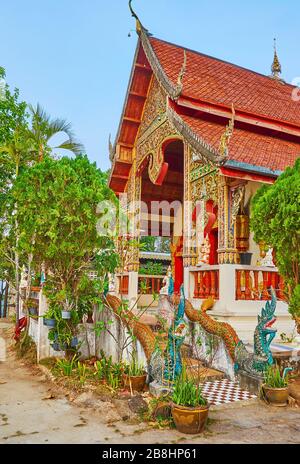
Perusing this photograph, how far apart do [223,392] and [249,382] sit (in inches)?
16.3

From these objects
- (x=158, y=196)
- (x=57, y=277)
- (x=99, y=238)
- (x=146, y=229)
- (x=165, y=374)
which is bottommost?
(x=165, y=374)

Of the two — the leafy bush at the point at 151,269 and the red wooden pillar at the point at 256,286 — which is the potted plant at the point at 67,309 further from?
the leafy bush at the point at 151,269

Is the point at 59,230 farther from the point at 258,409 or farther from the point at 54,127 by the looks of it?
the point at 54,127

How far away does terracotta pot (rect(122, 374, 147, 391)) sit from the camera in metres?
5.50

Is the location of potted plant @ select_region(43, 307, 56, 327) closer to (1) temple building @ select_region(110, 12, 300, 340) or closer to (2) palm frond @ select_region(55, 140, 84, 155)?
(1) temple building @ select_region(110, 12, 300, 340)

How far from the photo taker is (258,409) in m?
4.92

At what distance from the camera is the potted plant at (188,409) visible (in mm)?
4055

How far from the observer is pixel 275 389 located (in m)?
5.02

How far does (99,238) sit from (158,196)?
23.1ft

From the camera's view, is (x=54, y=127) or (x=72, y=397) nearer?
(x=72, y=397)

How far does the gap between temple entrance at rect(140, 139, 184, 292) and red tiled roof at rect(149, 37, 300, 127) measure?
2099 mm
